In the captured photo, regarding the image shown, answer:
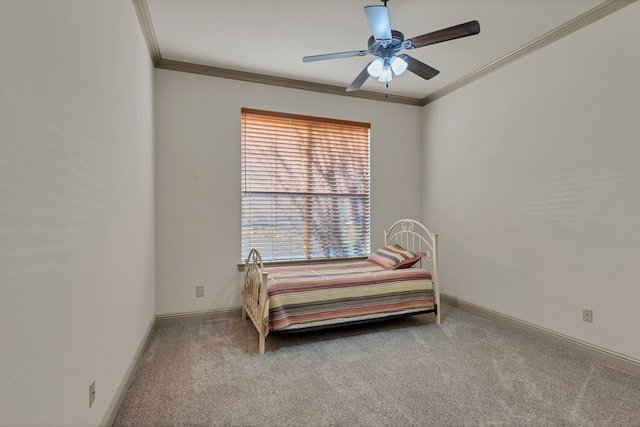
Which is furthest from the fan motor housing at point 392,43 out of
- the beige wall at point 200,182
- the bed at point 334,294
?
the bed at point 334,294

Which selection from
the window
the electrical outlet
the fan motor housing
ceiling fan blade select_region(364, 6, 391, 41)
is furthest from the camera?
the window

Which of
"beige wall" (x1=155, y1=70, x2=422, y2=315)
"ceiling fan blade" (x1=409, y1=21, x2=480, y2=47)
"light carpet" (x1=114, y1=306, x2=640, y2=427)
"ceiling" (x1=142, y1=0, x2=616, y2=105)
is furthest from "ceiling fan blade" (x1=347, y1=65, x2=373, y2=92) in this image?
"light carpet" (x1=114, y1=306, x2=640, y2=427)

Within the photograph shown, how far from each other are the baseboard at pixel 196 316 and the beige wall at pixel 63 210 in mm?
1207

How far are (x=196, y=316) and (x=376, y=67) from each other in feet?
9.94

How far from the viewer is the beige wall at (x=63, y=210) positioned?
876 millimetres

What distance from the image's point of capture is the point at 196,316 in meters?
3.46

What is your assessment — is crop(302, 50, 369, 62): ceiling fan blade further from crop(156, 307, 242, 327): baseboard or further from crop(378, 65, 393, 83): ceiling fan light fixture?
crop(156, 307, 242, 327): baseboard

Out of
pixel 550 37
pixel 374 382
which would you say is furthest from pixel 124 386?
pixel 550 37

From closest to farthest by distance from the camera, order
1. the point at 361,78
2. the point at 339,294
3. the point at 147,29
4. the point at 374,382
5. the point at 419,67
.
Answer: the point at 374,382 → the point at 419,67 → the point at 147,29 → the point at 361,78 → the point at 339,294

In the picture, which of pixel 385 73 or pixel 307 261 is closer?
pixel 385 73

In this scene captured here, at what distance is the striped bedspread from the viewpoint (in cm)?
275

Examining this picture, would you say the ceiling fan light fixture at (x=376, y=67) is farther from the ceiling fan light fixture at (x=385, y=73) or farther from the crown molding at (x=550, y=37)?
the crown molding at (x=550, y=37)

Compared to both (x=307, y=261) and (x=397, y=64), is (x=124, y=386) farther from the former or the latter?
(x=397, y=64)

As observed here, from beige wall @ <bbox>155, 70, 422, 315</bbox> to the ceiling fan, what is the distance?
1.45m
